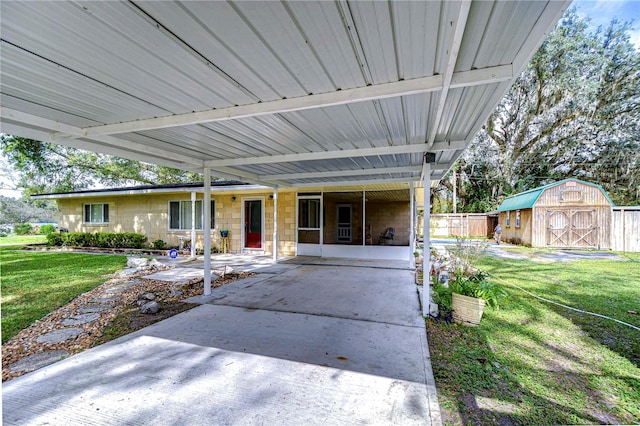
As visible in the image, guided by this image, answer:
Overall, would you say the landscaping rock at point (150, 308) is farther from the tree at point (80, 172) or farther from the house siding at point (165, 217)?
the tree at point (80, 172)

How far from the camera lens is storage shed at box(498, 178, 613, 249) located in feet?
41.4

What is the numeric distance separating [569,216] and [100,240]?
2087cm

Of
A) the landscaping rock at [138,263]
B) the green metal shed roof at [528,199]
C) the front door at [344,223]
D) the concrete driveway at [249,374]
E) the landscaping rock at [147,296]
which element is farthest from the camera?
the green metal shed roof at [528,199]

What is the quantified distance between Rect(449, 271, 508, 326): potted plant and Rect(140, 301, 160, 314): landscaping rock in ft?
14.8

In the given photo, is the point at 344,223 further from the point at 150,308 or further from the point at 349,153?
the point at 150,308

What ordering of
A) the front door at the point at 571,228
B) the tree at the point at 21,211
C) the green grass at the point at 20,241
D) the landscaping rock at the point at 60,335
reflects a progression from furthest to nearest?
the tree at the point at 21,211
the green grass at the point at 20,241
the front door at the point at 571,228
the landscaping rock at the point at 60,335

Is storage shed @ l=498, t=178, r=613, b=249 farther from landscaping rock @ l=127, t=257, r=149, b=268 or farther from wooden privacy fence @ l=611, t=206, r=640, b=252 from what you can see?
landscaping rock @ l=127, t=257, r=149, b=268

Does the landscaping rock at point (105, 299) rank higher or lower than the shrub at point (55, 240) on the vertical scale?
lower

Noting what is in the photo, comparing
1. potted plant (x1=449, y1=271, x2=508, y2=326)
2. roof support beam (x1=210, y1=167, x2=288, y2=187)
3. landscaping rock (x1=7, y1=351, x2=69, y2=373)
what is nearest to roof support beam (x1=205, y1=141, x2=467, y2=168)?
roof support beam (x1=210, y1=167, x2=288, y2=187)

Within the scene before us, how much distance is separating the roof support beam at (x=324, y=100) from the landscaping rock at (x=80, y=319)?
8.78 ft

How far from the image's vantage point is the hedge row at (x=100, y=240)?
A: 11.7 meters

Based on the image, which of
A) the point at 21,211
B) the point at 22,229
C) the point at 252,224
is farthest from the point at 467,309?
the point at 21,211

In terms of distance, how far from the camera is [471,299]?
3902 mm

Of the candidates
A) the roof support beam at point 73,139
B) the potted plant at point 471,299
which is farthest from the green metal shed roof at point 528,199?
the roof support beam at point 73,139
